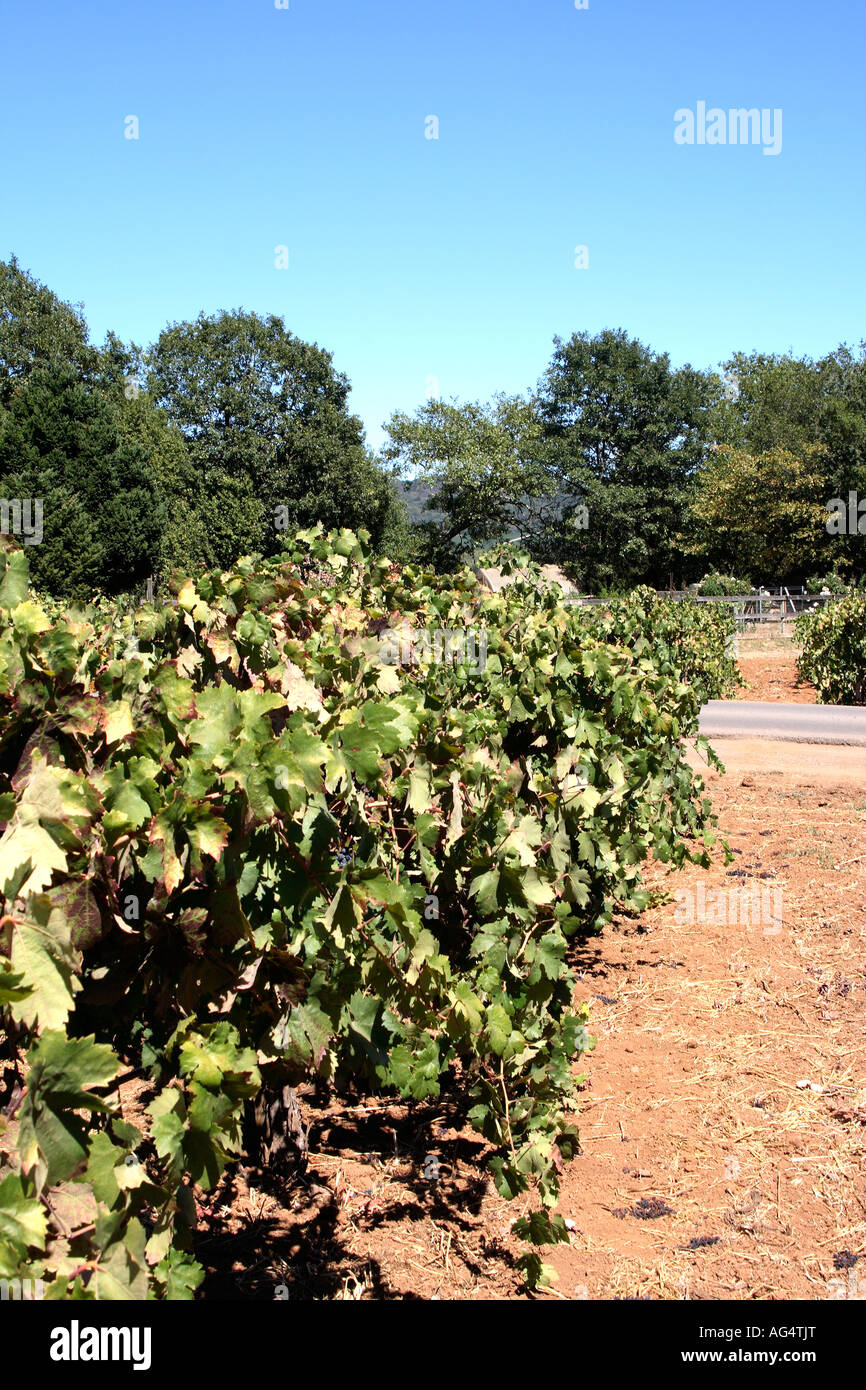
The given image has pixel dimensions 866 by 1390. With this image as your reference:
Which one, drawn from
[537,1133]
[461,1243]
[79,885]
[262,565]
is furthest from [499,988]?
[262,565]

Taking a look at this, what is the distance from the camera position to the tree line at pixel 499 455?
43594 mm

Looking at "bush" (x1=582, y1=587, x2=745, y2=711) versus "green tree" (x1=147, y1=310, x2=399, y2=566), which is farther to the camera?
"green tree" (x1=147, y1=310, x2=399, y2=566)

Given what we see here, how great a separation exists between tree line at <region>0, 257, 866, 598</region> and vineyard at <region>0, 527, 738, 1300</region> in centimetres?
3934

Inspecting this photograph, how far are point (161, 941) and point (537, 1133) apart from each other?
53.9 inches

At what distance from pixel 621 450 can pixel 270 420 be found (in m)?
18.2

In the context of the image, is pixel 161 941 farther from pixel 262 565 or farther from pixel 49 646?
pixel 262 565

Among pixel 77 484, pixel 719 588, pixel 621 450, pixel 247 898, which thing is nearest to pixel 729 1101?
pixel 247 898

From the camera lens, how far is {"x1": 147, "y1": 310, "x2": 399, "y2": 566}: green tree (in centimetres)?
5322

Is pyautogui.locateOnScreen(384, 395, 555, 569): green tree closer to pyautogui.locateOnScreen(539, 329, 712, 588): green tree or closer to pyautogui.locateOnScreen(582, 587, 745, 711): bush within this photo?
pyautogui.locateOnScreen(539, 329, 712, 588): green tree

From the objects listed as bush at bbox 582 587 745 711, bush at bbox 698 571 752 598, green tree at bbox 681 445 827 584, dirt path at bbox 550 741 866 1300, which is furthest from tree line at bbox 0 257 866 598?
dirt path at bbox 550 741 866 1300

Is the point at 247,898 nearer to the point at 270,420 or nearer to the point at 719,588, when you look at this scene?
the point at 719,588

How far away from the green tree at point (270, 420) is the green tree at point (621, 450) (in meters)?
9.76

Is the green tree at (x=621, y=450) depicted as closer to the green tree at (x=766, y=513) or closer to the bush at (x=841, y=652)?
the green tree at (x=766, y=513)

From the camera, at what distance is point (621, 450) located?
176 ft
